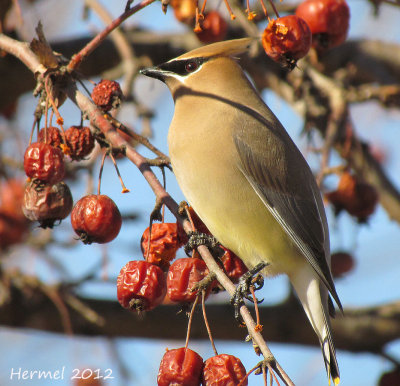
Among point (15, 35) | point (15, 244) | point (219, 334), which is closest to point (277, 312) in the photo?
point (219, 334)

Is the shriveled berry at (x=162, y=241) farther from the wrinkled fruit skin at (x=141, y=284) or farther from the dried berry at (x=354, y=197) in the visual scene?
the dried berry at (x=354, y=197)

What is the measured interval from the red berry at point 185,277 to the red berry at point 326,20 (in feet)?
4.38

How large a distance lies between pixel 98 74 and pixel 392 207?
196cm

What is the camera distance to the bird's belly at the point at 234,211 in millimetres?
2865

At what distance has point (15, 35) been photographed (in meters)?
3.70

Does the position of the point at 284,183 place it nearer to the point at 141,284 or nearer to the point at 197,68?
the point at 197,68

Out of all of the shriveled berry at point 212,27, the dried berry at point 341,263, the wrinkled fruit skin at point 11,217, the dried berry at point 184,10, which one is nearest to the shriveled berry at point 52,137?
the shriveled berry at point 212,27

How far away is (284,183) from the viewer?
125 inches

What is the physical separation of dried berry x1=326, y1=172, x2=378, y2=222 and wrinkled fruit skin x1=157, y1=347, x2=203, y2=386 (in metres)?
1.79

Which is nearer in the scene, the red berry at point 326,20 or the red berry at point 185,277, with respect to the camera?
the red berry at point 185,277

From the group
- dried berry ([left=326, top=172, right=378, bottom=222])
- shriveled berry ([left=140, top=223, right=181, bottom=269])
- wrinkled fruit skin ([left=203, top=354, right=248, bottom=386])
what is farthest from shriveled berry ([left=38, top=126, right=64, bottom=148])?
dried berry ([left=326, top=172, right=378, bottom=222])

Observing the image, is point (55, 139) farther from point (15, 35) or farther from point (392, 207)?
point (392, 207)

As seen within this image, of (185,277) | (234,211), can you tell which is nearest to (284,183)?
(234,211)

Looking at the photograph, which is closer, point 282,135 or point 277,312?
point 282,135
